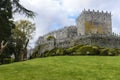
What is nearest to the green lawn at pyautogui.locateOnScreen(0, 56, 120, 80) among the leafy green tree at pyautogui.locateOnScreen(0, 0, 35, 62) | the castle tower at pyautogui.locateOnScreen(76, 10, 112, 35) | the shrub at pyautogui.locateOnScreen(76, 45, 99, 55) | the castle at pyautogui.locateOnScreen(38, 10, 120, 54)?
the leafy green tree at pyautogui.locateOnScreen(0, 0, 35, 62)

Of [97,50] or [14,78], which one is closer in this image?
[14,78]

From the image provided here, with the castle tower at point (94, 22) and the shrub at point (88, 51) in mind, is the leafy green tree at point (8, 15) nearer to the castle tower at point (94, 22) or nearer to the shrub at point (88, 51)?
the shrub at point (88, 51)

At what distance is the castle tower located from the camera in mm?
90938

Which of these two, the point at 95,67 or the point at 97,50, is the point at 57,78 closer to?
the point at 95,67

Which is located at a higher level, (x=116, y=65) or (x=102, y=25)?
(x=102, y=25)

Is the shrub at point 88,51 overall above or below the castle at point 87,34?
below

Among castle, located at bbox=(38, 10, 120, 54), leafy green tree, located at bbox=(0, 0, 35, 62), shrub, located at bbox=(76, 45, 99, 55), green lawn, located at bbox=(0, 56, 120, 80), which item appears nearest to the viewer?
green lawn, located at bbox=(0, 56, 120, 80)

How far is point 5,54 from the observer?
47656mm

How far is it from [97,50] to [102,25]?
161ft

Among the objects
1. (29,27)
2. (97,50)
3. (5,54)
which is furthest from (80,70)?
(29,27)

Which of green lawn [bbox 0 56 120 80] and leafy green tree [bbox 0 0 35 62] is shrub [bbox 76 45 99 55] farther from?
green lawn [bbox 0 56 120 80]

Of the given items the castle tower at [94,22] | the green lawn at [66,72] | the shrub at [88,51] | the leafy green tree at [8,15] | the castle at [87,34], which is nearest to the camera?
the green lawn at [66,72]

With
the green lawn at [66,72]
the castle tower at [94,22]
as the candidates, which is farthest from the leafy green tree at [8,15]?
the castle tower at [94,22]

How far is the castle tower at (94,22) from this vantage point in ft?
298
